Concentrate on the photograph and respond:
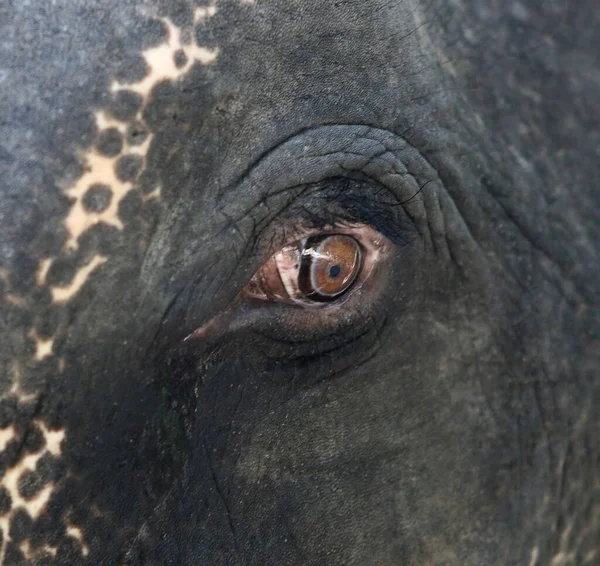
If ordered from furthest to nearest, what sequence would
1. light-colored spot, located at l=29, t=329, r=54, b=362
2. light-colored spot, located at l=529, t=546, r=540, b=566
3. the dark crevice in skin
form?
light-colored spot, located at l=529, t=546, r=540, b=566, the dark crevice in skin, light-colored spot, located at l=29, t=329, r=54, b=362

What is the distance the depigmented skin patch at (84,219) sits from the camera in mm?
1707

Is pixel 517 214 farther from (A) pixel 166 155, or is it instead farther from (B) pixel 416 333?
(A) pixel 166 155

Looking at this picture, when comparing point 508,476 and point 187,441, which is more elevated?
point 187,441

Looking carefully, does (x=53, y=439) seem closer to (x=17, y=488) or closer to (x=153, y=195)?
(x=17, y=488)

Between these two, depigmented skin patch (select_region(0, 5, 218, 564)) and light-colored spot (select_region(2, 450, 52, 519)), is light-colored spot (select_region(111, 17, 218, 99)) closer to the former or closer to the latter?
depigmented skin patch (select_region(0, 5, 218, 564))

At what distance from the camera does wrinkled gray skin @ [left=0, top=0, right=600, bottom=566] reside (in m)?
1.73

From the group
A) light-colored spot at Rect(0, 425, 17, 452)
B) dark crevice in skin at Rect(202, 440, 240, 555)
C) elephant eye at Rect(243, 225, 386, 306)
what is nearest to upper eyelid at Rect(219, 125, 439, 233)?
elephant eye at Rect(243, 225, 386, 306)

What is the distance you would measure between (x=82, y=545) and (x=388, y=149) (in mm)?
997

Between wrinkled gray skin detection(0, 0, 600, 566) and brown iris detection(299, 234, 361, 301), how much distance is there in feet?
0.18

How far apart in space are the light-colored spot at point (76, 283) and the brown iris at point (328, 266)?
425mm

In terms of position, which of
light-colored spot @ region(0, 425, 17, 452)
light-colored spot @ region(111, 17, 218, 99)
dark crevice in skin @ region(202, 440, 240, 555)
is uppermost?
light-colored spot @ region(111, 17, 218, 99)

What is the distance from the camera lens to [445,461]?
2053mm

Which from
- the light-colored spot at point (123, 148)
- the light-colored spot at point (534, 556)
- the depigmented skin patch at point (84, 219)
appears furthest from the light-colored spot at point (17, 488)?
the light-colored spot at point (534, 556)

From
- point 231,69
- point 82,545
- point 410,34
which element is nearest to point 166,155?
point 231,69
